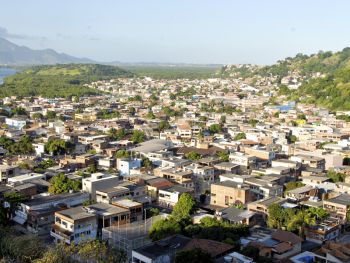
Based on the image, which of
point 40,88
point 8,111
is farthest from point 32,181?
point 40,88

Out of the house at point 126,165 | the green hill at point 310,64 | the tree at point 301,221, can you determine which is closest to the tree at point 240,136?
the house at point 126,165

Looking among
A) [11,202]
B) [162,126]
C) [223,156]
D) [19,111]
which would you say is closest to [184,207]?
[11,202]

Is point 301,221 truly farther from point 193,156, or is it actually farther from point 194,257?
point 193,156

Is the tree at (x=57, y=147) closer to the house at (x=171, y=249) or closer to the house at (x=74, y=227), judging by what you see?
the house at (x=74, y=227)

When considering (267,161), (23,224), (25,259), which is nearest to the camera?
(25,259)

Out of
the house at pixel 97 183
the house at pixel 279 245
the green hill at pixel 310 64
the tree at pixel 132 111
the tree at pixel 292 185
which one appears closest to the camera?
the house at pixel 279 245

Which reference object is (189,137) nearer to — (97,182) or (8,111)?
(97,182)
